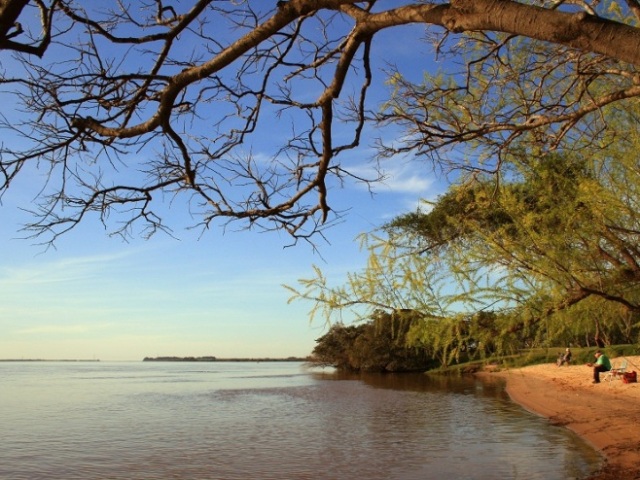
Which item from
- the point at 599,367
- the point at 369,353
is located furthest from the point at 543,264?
the point at 369,353

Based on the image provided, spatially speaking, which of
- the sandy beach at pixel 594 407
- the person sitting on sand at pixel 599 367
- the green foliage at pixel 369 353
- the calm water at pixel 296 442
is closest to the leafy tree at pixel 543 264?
A: the sandy beach at pixel 594 407

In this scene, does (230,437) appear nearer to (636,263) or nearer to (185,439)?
(185,439)

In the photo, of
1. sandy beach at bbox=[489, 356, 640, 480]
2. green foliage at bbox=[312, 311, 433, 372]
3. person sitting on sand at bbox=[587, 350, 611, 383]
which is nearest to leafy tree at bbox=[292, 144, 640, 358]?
sandy beach at bbox=[489, 356, 640, 480]

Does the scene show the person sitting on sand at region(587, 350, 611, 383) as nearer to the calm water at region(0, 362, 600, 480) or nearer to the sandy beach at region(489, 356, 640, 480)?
the sandy beach at region(489, 356, 640, 480)

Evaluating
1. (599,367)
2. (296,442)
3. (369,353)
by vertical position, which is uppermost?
(369,353)

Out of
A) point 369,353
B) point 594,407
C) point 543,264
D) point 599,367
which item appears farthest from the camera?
point 369,353

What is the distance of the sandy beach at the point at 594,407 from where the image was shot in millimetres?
12168

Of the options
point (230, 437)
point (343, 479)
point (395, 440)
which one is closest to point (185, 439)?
point (230, 437)

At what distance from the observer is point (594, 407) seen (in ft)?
63.9

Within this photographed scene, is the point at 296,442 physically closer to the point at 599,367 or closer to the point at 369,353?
the point at 599,367

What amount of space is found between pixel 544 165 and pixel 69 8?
228 inches

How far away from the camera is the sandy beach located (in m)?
12.2

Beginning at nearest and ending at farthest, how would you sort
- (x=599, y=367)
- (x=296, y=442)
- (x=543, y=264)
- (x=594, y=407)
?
(x=543, y=264) → (x=296, y=442) → (x=594, y=407) → (x=599, y=367)

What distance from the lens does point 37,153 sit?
404 cm
